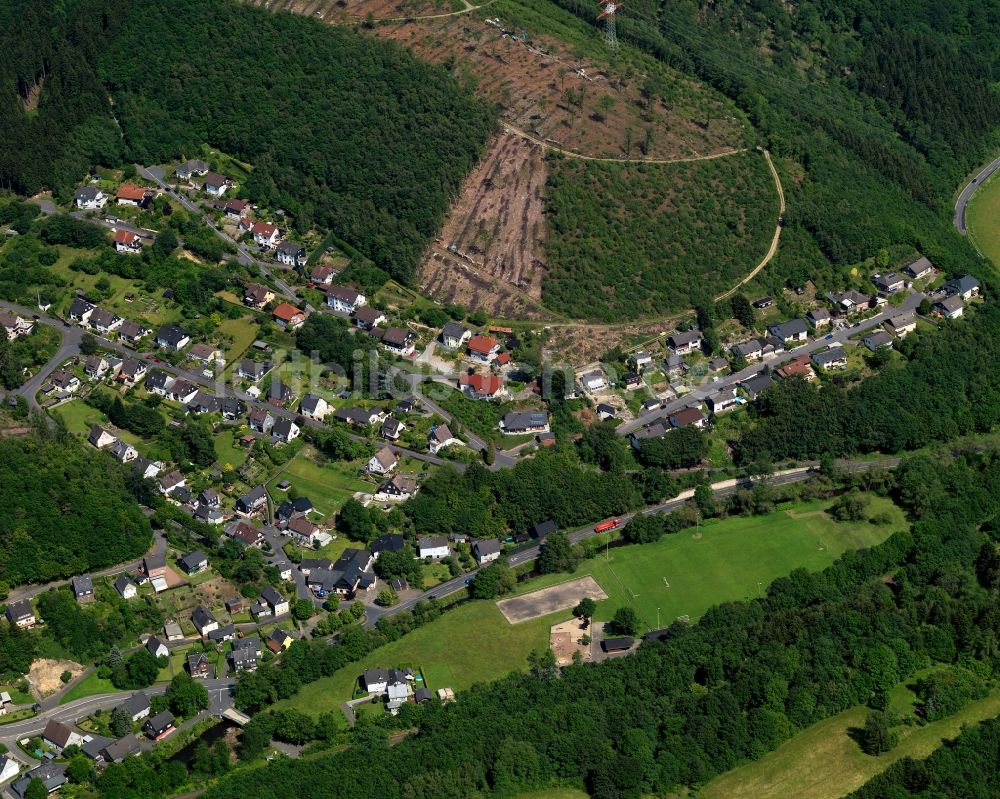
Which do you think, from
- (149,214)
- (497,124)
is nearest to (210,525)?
(149,214)

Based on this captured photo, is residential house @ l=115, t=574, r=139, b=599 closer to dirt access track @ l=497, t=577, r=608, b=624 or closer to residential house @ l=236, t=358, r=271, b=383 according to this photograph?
residential house @ l=236, t=358, r=271, b=383

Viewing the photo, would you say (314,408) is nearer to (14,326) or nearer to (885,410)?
(14,326)

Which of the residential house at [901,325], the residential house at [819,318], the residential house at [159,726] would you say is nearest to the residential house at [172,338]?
the residential house at [159,726]

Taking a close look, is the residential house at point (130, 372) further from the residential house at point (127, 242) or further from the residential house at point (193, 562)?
the residential house at point (193, 562)

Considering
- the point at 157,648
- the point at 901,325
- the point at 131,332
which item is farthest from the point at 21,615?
the point at 901,325

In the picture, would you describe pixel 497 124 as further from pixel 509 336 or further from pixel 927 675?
pixel 927 675

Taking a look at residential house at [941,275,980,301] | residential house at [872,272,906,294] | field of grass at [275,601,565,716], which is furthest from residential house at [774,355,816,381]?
field of grass at [275,601,565,716]

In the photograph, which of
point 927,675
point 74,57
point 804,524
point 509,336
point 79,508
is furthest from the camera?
point 74,57
